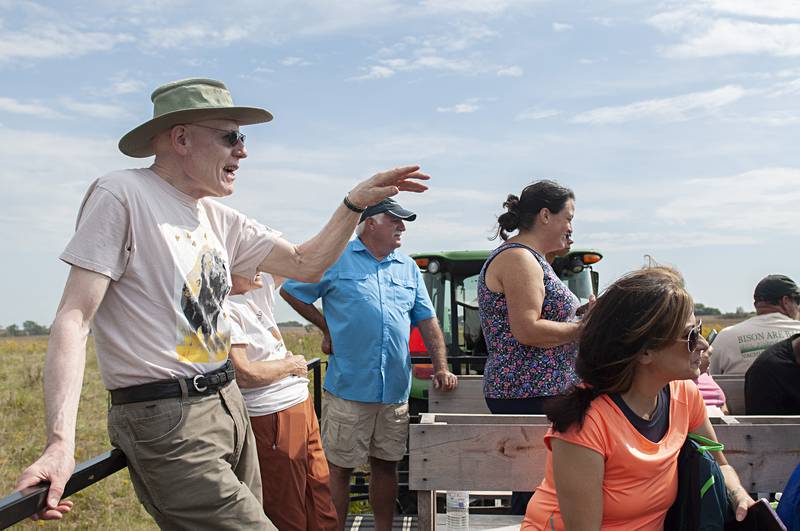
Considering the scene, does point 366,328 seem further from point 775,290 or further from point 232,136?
point 775,290

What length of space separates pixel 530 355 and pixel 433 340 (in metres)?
1.66

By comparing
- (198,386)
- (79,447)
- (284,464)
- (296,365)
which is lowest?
(79,447)

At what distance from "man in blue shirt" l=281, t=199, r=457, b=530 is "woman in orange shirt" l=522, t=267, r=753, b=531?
2236 millimetres

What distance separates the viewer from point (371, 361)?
4895mm

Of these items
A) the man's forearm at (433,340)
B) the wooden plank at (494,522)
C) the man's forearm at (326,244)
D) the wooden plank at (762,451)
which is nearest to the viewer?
the wooden plank at (762,451)

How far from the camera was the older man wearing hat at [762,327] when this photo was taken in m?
5.48

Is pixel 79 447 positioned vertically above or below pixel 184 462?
below

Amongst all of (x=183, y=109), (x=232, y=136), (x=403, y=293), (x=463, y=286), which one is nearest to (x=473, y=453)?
(x=232, y=136)

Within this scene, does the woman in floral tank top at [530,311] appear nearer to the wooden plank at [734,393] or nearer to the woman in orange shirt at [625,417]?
the woman in orange shirt at [625,417]

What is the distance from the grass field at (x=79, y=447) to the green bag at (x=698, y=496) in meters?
5.22

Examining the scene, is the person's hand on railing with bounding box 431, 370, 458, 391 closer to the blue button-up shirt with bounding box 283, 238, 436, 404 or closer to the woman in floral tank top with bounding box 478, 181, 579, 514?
the blue button-up shirt with bounding box 283, 238, 436, 404

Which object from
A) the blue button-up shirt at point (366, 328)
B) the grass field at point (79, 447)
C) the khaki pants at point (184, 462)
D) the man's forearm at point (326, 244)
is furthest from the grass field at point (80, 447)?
the blue button-up shirt at point (366, 328)

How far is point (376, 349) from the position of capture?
491 centimetres

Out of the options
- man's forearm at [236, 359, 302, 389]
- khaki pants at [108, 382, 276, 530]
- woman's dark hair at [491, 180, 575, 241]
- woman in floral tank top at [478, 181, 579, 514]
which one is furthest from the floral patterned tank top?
khaki pants at [108, 382, 276, 530]
